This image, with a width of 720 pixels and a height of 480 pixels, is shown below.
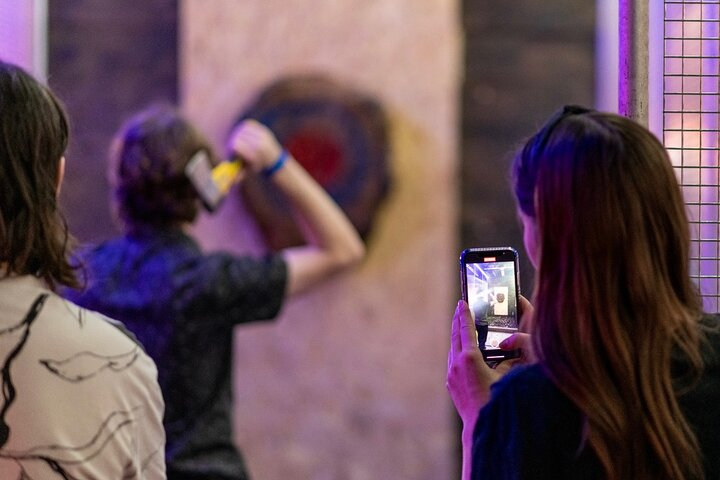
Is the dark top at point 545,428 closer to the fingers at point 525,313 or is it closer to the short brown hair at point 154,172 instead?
the fingers at point 525,313

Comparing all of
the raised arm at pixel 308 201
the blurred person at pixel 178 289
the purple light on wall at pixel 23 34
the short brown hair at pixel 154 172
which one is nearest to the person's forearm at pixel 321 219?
the raised arm at pixel 308 201

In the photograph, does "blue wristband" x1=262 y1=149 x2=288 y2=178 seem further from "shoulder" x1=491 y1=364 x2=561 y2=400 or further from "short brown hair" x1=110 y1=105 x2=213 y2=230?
"shoulder" x1=491 y1=364 x2=561 y2=400

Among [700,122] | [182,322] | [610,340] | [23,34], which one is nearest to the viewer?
[610,340]

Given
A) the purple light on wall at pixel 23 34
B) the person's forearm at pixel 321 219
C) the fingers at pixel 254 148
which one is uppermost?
the purple light on wall at pixel 23 34

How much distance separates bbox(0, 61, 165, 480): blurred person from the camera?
115 cm

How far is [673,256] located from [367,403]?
204 cm

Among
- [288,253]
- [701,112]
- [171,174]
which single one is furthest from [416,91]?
[701,112]

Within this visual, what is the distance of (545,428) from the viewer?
939mm

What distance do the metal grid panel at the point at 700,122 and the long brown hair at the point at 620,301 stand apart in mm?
403

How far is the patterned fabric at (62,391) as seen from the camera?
1149 mm

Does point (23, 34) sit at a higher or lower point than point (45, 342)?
higher

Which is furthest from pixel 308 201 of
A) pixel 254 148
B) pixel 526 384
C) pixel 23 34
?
pixel 526 384

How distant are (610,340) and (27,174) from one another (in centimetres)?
71

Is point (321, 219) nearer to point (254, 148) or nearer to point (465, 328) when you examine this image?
point (254, 148)
